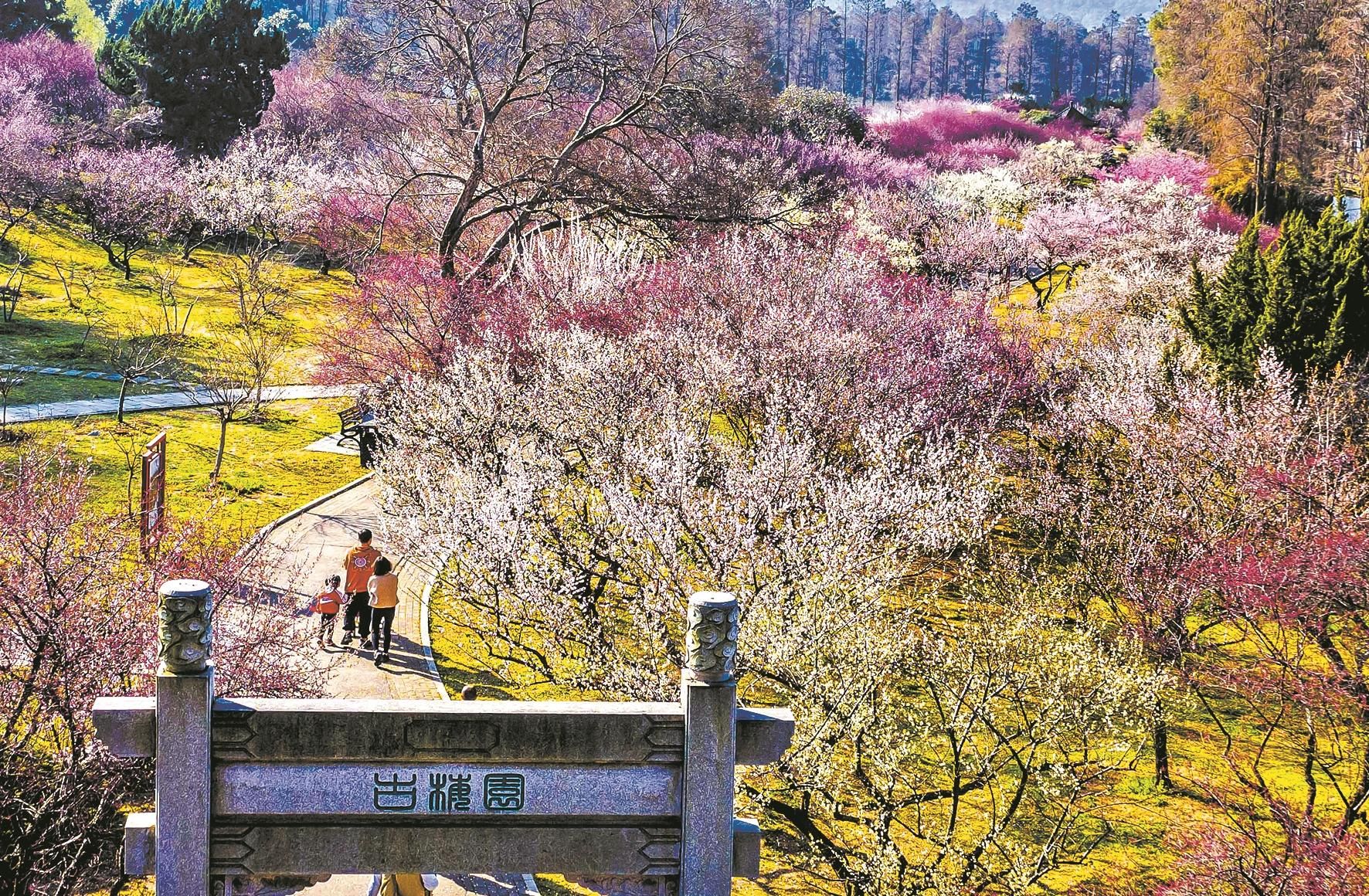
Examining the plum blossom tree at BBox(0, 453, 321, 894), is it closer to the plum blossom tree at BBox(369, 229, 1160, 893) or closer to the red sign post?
the red sign post

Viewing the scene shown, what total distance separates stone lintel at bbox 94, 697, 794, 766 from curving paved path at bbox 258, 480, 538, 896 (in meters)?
3.50

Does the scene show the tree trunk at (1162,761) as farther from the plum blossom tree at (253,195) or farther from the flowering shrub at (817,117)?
the flowering shrub at (817,117)

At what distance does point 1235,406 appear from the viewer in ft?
74.8

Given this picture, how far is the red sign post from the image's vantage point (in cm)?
1434

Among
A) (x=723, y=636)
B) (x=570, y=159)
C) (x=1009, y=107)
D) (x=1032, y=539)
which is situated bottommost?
(x=1032, y=539)

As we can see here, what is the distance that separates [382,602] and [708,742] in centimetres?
903

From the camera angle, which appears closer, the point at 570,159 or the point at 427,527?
the point at 427,527

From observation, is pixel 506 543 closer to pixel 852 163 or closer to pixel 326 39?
pixel 852 163

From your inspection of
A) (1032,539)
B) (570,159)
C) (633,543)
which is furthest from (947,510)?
(570,159)

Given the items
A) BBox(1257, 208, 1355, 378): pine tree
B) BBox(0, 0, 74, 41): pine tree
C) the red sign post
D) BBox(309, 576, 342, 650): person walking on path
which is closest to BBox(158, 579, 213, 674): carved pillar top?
the red sign post

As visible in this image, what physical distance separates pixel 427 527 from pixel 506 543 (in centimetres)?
287

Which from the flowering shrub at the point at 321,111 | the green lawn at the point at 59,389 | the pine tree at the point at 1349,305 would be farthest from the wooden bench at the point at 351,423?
the flowering shrub at the point at 321,111

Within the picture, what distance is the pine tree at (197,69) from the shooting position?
52.0 m

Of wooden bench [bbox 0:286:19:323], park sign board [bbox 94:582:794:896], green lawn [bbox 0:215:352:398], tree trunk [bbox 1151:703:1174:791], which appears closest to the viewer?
park sign board [bbox 94:582:794:896]
